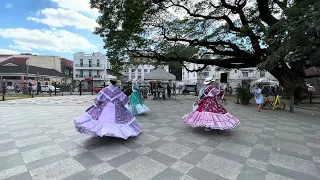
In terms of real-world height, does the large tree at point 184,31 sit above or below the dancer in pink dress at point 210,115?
above

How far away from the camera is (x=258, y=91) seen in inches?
405

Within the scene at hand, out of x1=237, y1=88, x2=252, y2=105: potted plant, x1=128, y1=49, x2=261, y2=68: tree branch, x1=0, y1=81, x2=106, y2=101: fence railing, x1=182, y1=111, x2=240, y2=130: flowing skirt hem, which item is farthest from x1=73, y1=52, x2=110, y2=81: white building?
x1=182, y1=111, x2=240, y2=130: flowing skirt hem

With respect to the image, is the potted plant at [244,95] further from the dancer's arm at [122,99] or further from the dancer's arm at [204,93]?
the dancer's arm at [122,99]

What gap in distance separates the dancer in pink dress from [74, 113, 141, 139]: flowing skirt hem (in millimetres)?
1802

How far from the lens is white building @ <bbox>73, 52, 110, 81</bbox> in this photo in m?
50.4

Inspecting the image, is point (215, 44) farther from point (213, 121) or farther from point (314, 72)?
point (314, 72)

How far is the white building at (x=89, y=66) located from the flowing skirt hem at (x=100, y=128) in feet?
156

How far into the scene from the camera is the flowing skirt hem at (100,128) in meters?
4.24

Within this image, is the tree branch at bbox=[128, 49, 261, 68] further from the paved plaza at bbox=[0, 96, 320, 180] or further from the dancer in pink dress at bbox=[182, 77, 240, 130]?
the dancer in pink dress at bbox=[182, 77, 240, 130]

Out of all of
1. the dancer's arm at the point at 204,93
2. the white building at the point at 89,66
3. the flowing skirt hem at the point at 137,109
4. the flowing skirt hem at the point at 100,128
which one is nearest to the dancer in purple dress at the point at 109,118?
the flowing skirt hem at the point at 100,128

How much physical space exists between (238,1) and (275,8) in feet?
9.38

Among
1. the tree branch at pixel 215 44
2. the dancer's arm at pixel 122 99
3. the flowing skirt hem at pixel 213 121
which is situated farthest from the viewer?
the tree branch at pixel 215 44

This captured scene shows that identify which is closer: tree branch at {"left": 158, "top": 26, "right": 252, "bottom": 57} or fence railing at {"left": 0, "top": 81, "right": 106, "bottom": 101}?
tree branch at {"left": 158, "top": 26, "right": 252, "bottom": 57}

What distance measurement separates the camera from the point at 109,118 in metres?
4.50
